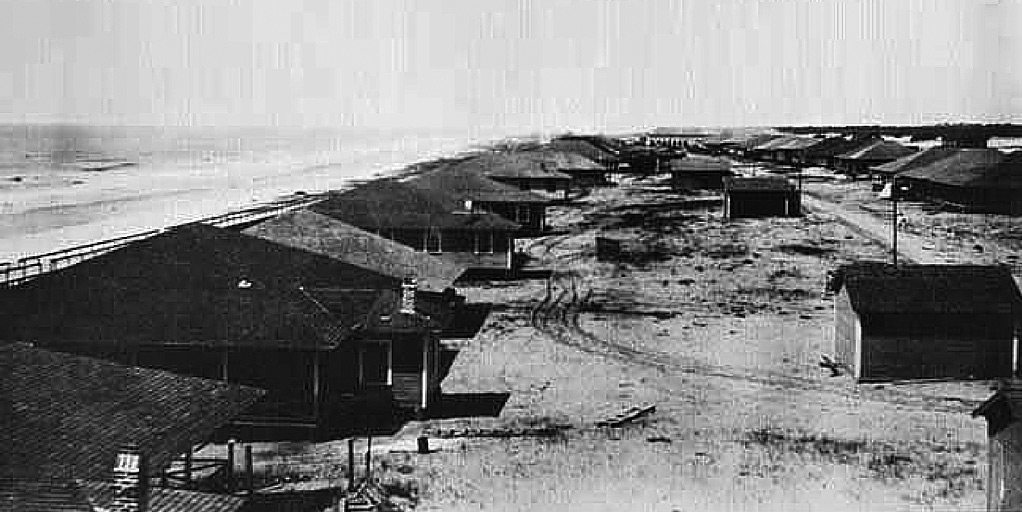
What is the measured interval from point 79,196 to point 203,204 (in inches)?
657

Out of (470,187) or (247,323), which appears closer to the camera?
(247,323)

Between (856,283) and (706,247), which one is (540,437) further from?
(706,247)

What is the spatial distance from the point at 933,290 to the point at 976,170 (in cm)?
4769

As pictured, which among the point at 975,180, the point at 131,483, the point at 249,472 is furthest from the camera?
the point at 975,180

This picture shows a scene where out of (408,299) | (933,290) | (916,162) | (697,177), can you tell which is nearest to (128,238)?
(408,299)

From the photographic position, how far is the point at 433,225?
50250 mm

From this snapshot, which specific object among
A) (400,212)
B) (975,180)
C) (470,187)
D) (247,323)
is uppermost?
(975,180)

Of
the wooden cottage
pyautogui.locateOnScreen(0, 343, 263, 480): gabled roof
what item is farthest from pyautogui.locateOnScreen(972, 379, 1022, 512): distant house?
the wooden cottage

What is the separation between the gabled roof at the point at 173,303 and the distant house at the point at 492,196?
3162 cm

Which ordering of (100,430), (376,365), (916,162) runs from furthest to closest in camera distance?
(916,162) → (376,365) → (100,430)

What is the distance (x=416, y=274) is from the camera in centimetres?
3506

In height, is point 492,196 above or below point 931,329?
above

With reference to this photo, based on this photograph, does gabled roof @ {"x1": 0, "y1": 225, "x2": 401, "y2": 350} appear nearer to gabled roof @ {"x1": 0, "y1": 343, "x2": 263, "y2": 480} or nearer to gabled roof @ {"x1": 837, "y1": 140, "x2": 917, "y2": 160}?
gabled roof @ {"x1": 0, "y1": 343, "x2": 263, "y2": 480}

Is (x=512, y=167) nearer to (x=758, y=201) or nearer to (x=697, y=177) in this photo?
(x=697, y=177)
